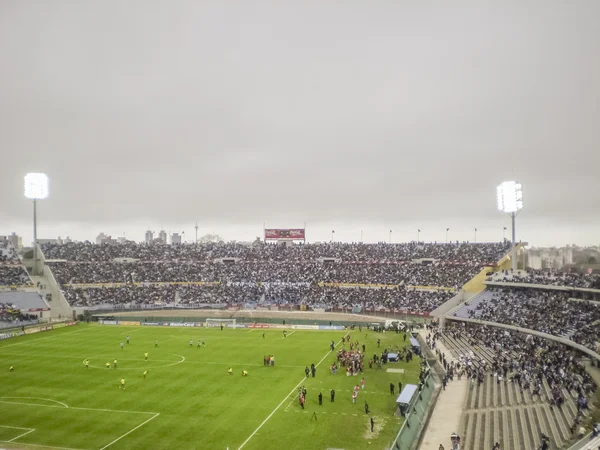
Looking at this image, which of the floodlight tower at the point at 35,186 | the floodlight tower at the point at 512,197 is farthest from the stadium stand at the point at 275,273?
the floodlight tower at the point at 512,197

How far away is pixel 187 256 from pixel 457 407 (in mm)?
83712

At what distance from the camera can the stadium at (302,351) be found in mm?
29375

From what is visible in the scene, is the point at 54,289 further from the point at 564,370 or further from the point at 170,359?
the point at 564,370

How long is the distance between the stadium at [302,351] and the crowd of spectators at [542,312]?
249 mm

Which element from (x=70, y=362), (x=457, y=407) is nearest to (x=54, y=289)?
(x=70, y=362)

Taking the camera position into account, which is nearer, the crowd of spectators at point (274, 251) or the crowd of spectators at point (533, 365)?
the crowd of spectators at point (533, 365)

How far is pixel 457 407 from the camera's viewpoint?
33.5 metres

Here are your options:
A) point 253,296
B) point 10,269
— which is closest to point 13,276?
point 10,269

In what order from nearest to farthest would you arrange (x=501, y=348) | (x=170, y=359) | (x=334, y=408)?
(x=334, y=408) < (x=501, y=348) < (x=170, y=359)

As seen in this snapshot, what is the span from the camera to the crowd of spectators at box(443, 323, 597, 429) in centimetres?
3216

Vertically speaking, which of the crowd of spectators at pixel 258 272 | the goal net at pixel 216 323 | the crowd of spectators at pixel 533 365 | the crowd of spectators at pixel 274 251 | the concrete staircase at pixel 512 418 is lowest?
the goal net at pixel 216 323

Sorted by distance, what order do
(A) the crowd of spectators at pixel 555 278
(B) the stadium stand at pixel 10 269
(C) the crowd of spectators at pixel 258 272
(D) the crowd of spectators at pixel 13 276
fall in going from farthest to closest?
(C) the crowd of spectators at pixel 258 272 < (B) the stadium stand at pixel 10 269 < (D) the crowd of spectators at pixel 13 276 < (A) the crowd of spectators at pixel 555 278

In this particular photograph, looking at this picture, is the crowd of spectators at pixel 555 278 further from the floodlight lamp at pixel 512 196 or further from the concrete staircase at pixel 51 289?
the concrete staircase at pixel 51 289

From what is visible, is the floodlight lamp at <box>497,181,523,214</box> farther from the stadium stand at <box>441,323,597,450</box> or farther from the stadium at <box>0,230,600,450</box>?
the stadium stand at <box>441,323,597,450</box>
